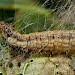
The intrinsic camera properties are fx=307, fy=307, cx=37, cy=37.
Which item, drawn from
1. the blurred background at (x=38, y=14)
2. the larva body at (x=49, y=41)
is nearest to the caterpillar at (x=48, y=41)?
the larva body at (x=49, y=41)

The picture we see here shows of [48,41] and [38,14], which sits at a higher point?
[38,14]

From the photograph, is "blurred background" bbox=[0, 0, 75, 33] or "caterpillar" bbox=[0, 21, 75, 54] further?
"blurred background" bbox=[0, 0, 75, 33]

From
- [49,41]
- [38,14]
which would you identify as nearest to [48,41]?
[49,41]

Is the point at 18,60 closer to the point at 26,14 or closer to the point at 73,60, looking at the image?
the point at 73,60

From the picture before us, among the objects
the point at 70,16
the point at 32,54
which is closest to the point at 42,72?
the point at 32,54

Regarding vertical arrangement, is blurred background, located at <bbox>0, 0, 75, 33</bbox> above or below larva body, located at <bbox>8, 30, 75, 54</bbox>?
above

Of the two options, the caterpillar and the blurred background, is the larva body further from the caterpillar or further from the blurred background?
the blurred background

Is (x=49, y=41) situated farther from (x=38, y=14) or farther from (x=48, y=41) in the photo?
(x=38, y=14)

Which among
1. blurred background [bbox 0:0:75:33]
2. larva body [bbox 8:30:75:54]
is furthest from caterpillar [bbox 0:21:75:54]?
blurred background [bbox 0:0:75:33]

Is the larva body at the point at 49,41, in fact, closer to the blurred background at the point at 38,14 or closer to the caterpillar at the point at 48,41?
the caterpillar at the point at 48,41
